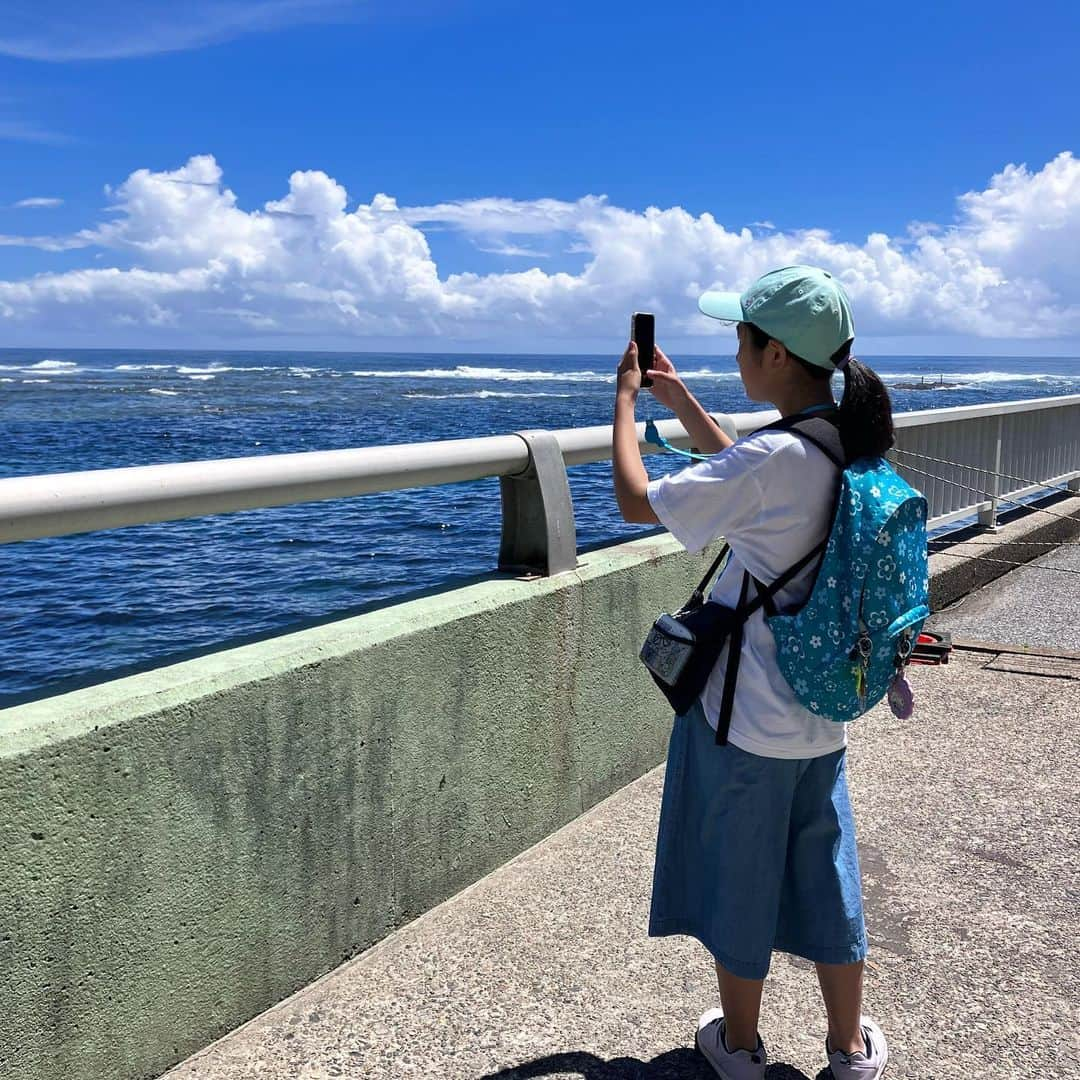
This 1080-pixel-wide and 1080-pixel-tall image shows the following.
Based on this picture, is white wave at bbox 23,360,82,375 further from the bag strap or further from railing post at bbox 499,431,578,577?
the bag strap

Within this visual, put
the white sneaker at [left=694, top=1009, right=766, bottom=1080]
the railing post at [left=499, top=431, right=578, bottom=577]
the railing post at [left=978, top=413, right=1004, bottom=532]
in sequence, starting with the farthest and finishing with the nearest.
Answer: the railing post at [left=978, top=413, right=1004, bottom=532]
the railing post at [left=499, top=431, right=578, bottom=577]
the white sneaker at [left=694, top=1009, right=766, bottom=1080]

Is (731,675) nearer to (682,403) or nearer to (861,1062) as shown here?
(682,403)

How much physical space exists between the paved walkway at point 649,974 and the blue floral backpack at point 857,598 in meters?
1.04

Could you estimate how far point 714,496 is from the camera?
230 centimetres

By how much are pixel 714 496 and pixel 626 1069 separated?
1369 mm

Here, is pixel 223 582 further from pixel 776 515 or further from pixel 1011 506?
pixel 776 515

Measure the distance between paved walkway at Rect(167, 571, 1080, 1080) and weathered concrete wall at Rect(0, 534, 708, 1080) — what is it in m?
0.12

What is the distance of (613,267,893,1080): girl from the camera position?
2.32 metres

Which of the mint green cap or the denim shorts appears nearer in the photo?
the mint green cap

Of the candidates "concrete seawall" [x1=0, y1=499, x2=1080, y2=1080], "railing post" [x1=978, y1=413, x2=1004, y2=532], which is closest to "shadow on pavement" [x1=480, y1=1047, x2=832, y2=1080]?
"concrete seawall" [x1=0, y1=499, x2=1080, y2=1080]

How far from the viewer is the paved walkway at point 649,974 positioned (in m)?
2.75

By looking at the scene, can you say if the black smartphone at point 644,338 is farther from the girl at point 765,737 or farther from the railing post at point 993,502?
the railing post at point 993,502

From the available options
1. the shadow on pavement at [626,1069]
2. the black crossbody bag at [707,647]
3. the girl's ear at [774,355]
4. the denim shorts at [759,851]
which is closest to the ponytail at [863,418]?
the girl's ear at [774,355]

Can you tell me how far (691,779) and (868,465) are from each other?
2.53 ft
